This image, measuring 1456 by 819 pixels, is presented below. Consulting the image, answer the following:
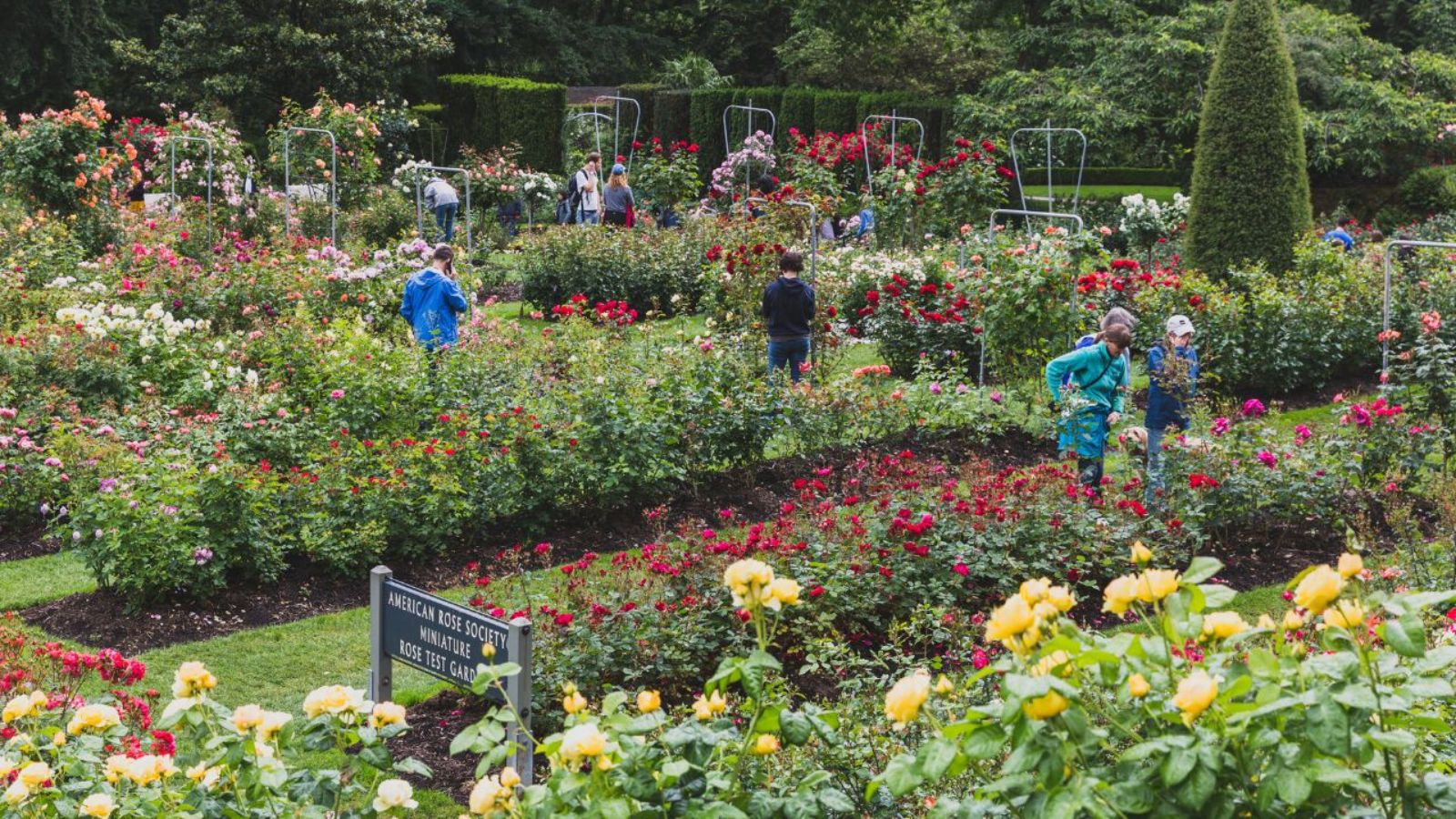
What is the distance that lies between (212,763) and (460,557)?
4583 mm

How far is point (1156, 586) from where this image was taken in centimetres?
216

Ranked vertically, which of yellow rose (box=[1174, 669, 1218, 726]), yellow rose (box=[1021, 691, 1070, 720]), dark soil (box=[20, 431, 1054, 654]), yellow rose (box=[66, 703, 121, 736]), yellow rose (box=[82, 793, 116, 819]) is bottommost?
dark soil (box=[20, 431, 1054, 654])

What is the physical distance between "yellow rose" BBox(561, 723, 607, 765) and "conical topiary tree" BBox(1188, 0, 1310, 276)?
1190cm

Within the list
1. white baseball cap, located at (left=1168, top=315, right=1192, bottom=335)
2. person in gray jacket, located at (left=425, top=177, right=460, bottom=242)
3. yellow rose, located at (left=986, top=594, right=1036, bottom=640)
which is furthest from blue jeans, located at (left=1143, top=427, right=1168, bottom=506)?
person in gray jacket, located at (left=425, top=177, right=460, bottom=242)

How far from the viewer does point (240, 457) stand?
7.90 metres

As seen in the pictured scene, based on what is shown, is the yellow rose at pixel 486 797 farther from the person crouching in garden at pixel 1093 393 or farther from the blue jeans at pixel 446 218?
the blue jeans at pixel 446 218

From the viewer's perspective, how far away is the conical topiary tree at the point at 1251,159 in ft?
42.9

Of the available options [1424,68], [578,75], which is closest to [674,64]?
[578,75]

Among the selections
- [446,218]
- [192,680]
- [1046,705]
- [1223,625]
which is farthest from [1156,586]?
[446,218]

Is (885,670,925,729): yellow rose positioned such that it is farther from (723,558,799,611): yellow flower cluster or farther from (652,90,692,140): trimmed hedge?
(652,90,692,140): trimmed hedge

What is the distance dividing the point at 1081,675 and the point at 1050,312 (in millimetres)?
8111

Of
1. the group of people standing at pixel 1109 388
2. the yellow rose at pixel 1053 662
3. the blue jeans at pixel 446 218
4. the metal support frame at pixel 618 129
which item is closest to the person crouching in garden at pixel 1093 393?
the group of people standing at pixel 1109 388

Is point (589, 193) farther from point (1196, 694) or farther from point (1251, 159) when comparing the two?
point (1196, 694)

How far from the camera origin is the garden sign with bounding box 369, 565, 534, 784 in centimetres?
405
